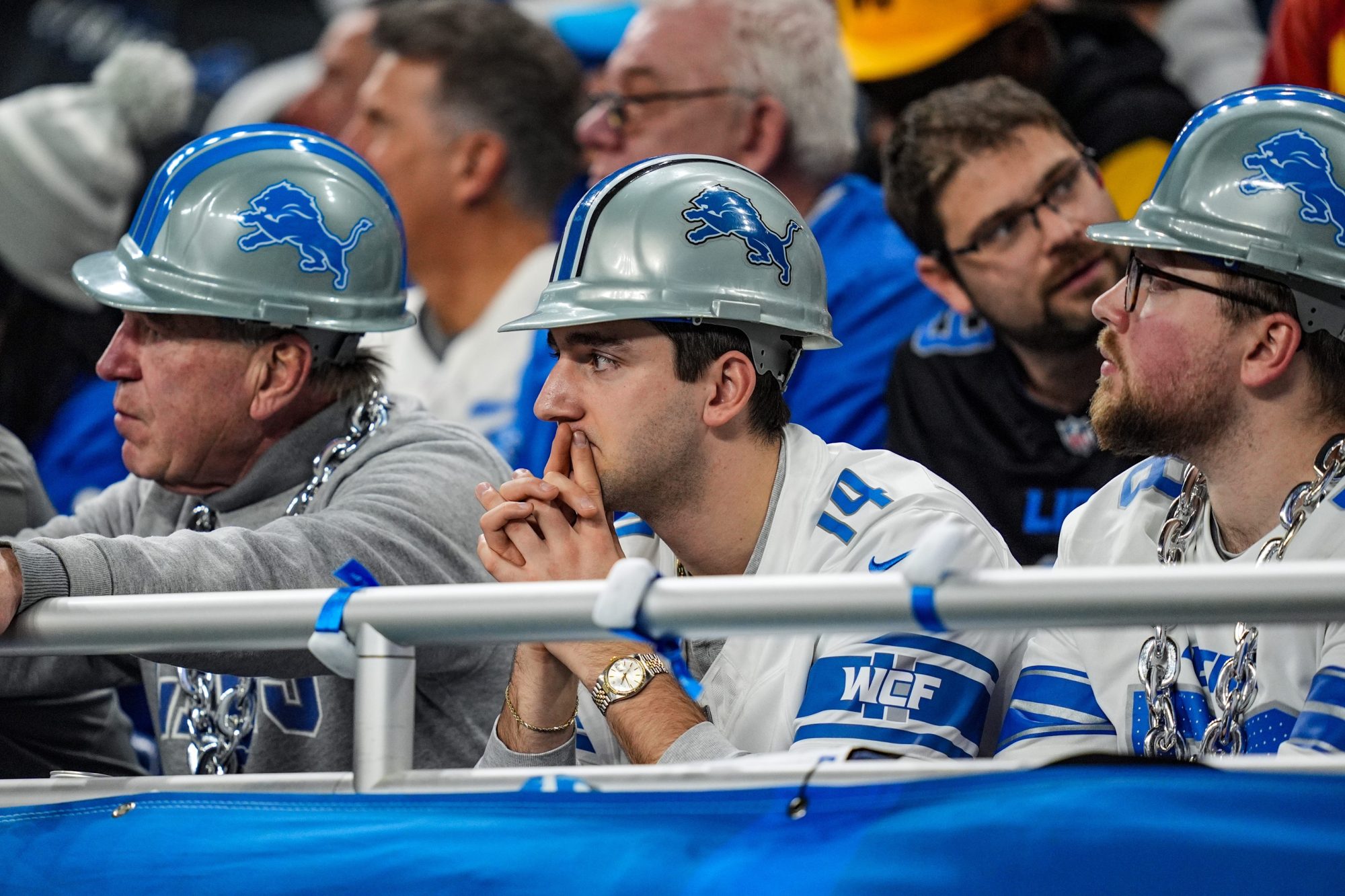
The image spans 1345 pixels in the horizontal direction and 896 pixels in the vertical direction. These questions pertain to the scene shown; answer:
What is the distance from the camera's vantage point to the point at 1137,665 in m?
2.52

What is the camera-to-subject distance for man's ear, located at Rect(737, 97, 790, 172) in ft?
16.2

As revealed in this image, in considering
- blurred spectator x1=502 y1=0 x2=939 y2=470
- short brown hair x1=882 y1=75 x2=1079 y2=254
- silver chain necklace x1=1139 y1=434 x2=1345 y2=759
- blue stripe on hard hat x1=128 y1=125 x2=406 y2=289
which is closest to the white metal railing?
silver chain necklace x1=1139 y1=434 x2=1345 y2=759

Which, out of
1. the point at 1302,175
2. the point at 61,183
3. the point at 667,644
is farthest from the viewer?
the point at 61,183

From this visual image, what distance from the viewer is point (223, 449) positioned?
10.5 feet

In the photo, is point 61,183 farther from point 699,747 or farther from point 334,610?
point 334,610

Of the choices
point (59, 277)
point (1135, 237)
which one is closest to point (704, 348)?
point (1135, 237)

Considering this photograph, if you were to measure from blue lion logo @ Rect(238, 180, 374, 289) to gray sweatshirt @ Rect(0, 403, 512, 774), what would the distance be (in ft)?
0.91

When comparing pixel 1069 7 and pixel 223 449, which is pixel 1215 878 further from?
pixel 1069 7

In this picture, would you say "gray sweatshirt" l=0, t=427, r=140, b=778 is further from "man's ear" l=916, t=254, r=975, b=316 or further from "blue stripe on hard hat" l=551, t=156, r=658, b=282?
"man's ear" l=916, t=254, r=975, b=316

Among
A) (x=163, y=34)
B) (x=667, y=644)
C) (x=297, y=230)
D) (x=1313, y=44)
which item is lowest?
(x=667, y=644)

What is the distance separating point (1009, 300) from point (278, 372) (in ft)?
5.47

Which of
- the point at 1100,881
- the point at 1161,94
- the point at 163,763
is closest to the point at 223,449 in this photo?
the point at 163,763

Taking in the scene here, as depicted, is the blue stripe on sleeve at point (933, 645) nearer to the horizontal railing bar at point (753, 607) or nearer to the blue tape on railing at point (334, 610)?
the horizontal railing bar at point (753, 607)

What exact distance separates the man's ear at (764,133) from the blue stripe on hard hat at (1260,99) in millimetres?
2357
